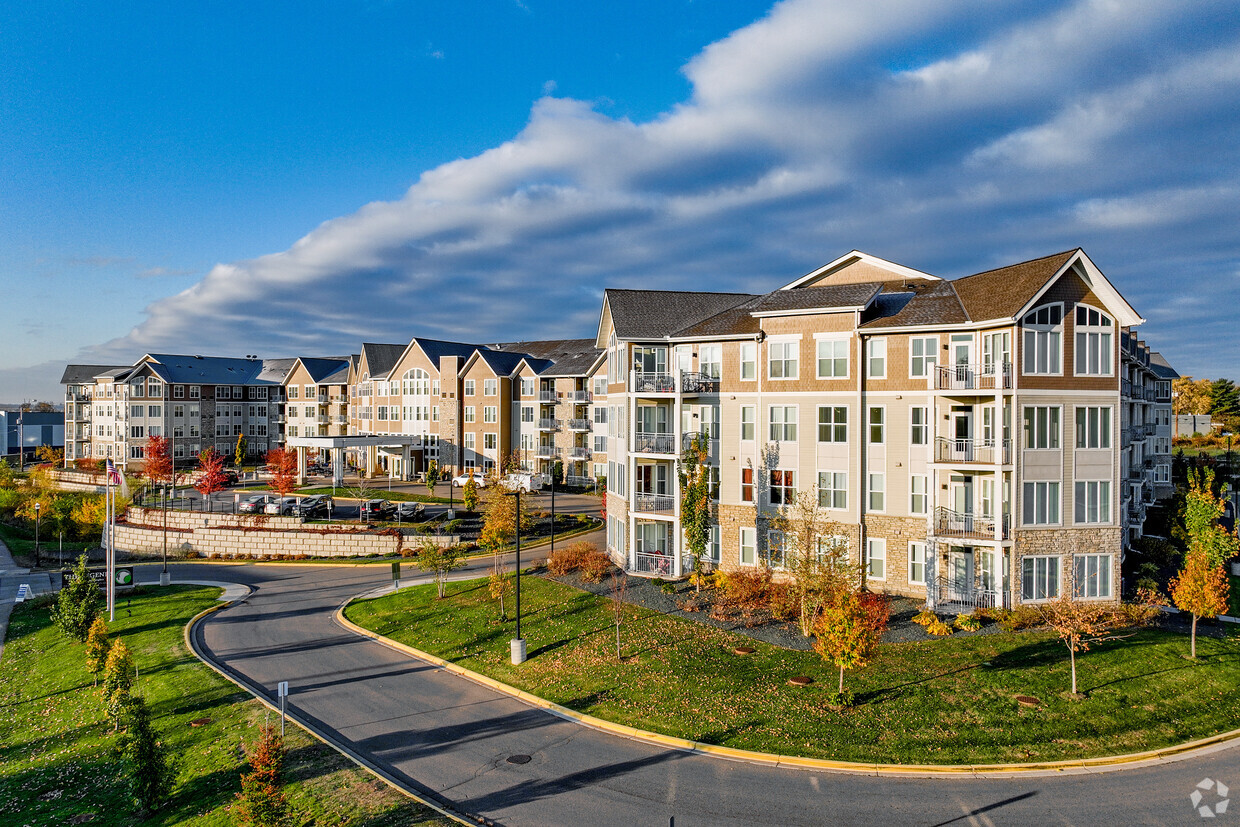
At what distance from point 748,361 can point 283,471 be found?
148 feet

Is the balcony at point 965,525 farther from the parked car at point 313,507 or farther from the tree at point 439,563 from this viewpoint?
the parked car at point 313,507

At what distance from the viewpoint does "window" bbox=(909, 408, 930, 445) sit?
1100 inches

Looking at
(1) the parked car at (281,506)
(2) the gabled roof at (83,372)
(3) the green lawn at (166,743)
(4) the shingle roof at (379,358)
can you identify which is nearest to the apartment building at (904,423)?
(3) the green lawn at (166,743)

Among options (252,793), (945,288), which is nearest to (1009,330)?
(945,288)

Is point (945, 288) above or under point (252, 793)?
above

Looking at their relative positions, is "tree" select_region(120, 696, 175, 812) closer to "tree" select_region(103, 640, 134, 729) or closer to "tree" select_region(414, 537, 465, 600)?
"tree" select_region(103, 640, 134, 729)

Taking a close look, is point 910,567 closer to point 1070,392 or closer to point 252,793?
point 1070,392

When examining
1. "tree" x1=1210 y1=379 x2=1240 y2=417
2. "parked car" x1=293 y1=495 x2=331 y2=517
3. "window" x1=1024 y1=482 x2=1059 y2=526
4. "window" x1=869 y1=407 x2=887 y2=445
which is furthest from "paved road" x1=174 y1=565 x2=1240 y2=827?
"tree" x1=1210 y1=379 x2=1240 y2=417

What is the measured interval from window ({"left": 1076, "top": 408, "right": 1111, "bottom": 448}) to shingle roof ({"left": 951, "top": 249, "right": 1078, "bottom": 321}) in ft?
16.8

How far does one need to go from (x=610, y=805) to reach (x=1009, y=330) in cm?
2238

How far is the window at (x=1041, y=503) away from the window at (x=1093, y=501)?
1088mm

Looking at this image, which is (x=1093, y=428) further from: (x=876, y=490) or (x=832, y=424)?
(x=832, y=424)

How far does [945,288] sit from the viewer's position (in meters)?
30.8

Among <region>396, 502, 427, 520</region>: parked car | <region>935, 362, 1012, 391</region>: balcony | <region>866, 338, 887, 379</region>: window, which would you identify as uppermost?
<region>866, 338, 887, 379</region>: window
